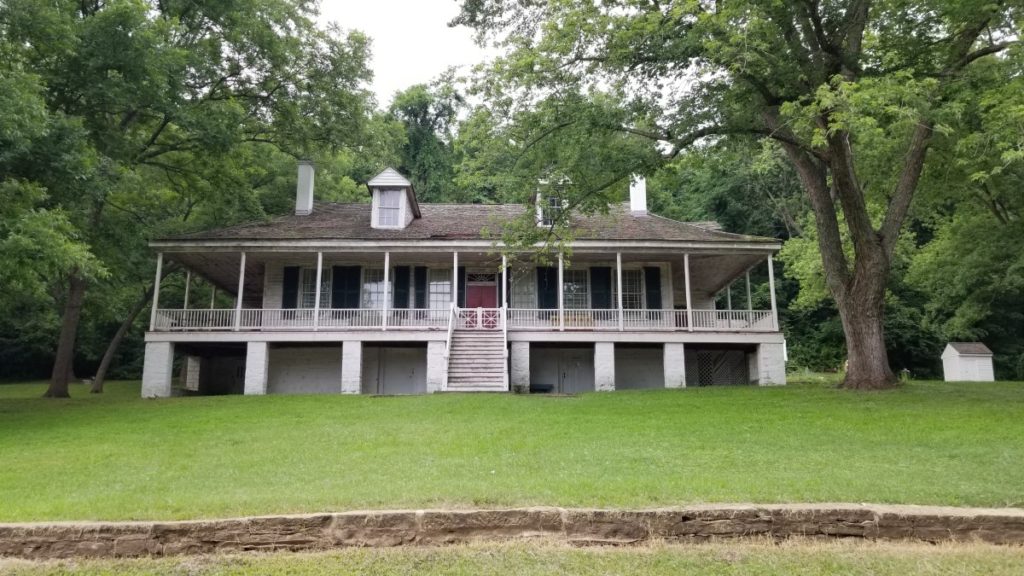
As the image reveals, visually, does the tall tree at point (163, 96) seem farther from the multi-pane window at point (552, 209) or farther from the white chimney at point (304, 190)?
the multi-pane window at point (552, 209)

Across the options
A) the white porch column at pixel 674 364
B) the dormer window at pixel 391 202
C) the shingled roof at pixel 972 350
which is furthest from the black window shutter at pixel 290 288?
the shingled roof at pixel 972 350

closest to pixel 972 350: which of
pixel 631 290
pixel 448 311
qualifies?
pixel 631 290

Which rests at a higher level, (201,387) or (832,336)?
(832,336)

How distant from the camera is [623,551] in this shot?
540 centimetres

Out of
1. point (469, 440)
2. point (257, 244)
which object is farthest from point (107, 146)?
point (469, 440)

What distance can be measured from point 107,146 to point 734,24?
15836 millimetres

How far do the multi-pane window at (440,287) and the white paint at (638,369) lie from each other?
592 centimetres

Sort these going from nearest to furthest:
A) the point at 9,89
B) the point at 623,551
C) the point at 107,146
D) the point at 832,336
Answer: the point at 623,551
the point at 9,89
the point at 107,146
the point at 832,336

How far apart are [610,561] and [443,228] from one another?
671 inches

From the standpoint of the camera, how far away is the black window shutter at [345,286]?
70.5 ft

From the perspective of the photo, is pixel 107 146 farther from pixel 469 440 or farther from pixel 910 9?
pixel 910 9

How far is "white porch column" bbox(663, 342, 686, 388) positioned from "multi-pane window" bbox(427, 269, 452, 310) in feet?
24.0

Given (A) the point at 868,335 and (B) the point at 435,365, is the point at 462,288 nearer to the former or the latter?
(B) the point at 435,365

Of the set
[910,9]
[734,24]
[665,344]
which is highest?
[910,9]
